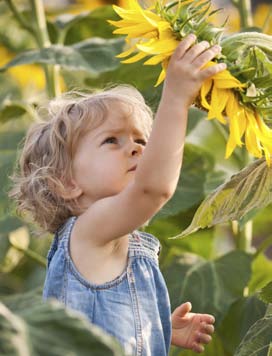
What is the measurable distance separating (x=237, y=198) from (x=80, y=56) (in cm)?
113

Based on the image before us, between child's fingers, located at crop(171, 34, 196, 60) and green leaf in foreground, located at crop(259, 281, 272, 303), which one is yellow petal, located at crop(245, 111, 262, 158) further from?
green leaf in foreground, located at crop(259, 281, 272, 303)

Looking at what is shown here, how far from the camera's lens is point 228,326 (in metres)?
2.78

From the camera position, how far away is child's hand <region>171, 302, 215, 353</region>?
6.29ft

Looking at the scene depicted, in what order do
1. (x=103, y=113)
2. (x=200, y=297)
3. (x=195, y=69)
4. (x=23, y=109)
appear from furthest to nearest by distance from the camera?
(x=23, y=109) < (x=200, y=297) < (x=103, y=113) < (x=195, y=69)

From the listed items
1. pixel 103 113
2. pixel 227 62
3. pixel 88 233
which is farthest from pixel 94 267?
pixel 227 62

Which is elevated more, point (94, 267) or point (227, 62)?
point (227, 62)

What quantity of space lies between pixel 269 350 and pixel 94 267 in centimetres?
30

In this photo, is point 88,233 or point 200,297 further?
point 200,297

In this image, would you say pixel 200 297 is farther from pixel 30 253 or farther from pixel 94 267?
pixel 94 267

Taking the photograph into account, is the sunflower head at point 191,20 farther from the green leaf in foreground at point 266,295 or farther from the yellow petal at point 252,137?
the green leaf in foreground at point 266,295

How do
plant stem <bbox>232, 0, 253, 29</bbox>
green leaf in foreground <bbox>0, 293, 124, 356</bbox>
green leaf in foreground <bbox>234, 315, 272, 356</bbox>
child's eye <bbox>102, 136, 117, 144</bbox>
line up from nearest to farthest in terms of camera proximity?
green leaf in foreground <bbox>0, 293, 124, 356</bbox> < child's eye <bbox>102, 136, 117, 144</bbox> < green leaf in foreground <bbox>234, 315, 272, 356</bbox> < plant stem <bbox>232, 0, 253, 29</bbox>

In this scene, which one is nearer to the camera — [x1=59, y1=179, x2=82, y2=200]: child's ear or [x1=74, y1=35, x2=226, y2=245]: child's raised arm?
[x1=74, y1=35, x2=226, y2=245]: child's raised arm

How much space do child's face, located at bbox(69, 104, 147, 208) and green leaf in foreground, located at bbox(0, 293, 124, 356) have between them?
2.25 feet

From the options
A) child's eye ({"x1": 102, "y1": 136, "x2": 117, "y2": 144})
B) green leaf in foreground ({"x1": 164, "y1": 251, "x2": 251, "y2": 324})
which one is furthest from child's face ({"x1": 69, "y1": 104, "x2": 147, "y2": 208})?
green leaf in foreground ({"x1": 164, "y1": 251, "x2": 251, "y2": 324})
